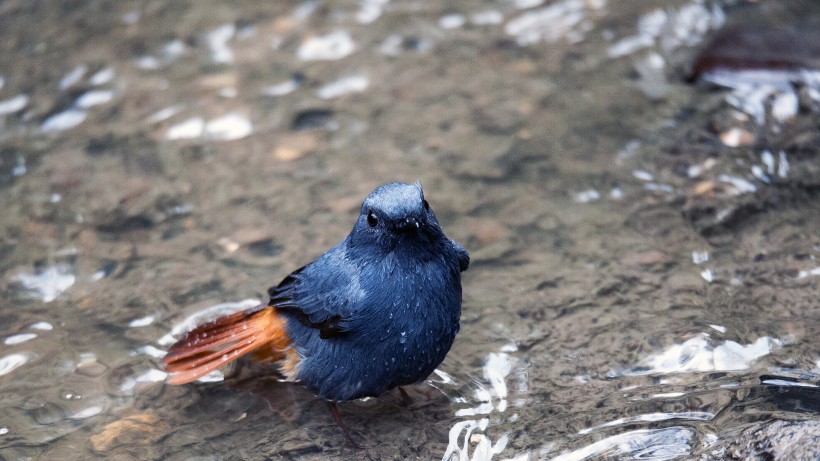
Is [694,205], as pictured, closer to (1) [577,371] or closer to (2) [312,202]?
(1) [577,371]

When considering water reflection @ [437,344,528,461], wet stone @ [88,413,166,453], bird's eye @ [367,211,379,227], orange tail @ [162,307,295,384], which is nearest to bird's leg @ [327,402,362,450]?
orange tail @ [162,307,295,384]

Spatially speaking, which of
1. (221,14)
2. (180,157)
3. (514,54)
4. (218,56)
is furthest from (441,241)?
(221,14)

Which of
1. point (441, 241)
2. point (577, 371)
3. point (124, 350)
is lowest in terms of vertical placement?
point (577, 371)

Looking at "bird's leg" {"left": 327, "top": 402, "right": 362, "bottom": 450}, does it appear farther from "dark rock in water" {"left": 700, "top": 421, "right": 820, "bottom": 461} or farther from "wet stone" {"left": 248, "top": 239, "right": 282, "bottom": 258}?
"dark rock in water" {"left": 700, "top": 421, "right": 820, "bottom": 461}

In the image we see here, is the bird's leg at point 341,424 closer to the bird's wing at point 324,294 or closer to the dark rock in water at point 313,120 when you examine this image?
the bird's wing at point 324,294

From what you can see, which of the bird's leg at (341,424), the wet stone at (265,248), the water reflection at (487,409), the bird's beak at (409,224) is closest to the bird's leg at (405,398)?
the water reflection at (487,409)

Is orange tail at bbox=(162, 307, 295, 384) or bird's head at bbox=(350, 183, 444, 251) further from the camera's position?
orange tail at bbox=(162, 307, 295, 384)
